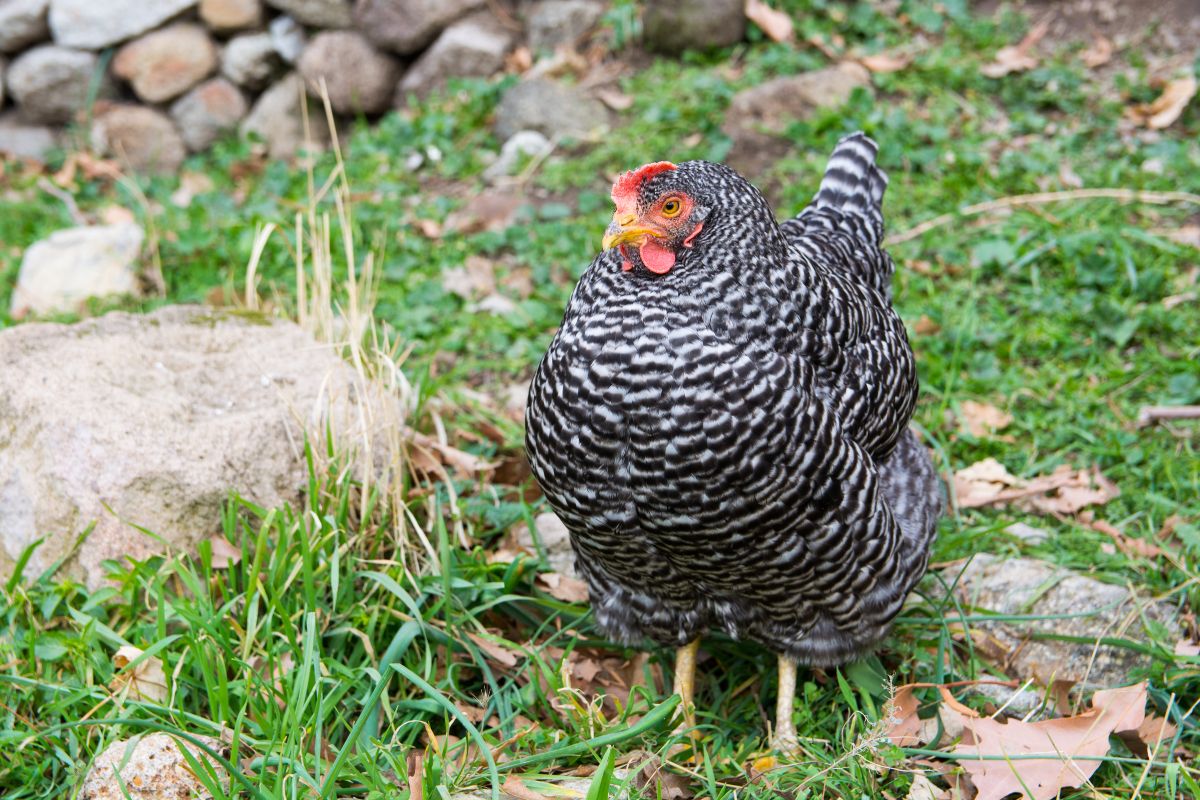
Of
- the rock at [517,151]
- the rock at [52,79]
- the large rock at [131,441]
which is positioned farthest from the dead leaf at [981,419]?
the rock at [52,79]

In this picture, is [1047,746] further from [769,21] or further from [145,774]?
[769,21]

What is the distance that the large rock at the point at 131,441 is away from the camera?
124 inches

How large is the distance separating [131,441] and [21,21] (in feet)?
14.5

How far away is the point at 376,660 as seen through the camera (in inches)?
119

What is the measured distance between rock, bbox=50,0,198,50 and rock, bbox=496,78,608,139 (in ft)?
7.02

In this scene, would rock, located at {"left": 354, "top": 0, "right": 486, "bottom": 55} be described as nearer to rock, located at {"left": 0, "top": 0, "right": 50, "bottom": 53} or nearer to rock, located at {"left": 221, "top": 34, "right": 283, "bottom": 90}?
rock, located at {"left": 221, "top": 34, "right": 283, "bottom": 90}

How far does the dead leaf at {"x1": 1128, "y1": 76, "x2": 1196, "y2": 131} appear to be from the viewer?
5027 millimetres

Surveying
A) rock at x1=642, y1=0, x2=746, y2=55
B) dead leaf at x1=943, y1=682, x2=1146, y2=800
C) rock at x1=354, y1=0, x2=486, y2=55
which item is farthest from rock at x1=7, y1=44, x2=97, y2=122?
dead leaf at x1=943, y1=682, x2=1146, y2=800

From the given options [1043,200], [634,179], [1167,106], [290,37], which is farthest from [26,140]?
[1167,106]

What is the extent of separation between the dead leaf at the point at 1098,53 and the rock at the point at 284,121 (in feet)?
13.5

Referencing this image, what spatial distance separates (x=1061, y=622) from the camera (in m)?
3.15

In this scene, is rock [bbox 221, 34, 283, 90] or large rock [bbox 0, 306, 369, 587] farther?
rock [bbox 221, 34, 283, 90]

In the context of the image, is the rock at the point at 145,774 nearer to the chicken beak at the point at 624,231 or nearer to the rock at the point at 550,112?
the chicken beak at the point at 624,231

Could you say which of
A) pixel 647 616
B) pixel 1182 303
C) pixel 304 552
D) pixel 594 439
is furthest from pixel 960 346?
pixel 304 552
